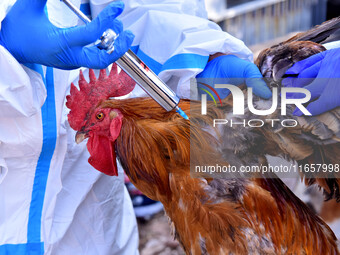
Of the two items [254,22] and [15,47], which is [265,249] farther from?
[254,22]

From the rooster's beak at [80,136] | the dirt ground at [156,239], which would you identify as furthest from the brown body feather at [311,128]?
the dirt ground at [156,239]

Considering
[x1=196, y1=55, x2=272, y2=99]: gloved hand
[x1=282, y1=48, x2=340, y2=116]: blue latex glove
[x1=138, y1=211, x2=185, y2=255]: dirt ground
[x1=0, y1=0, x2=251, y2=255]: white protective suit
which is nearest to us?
[x1=282, y1=48, x2=340, y2=116]: blue latex glove

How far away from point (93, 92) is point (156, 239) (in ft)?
4.06

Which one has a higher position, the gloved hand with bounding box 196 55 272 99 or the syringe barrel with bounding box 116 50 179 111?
the syringe barrel with bounding box 116 50 179 111

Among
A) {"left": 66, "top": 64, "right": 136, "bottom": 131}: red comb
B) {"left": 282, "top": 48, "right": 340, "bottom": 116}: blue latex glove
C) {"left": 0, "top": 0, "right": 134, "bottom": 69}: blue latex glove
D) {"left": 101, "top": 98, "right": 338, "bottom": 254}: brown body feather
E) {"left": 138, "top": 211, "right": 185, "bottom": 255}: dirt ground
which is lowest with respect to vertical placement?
{"left": 138, "top": 211, "right": 185, "bottom": 255}: dirt ground

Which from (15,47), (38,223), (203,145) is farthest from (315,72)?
(38,223)

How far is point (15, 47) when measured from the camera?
116 centimetres

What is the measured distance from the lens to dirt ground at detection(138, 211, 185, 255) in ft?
7.28

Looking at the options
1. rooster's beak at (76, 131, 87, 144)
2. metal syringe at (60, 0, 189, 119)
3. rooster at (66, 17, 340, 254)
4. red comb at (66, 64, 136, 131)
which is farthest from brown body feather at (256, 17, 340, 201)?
rooster's beak at (76, 131, 87, 144)

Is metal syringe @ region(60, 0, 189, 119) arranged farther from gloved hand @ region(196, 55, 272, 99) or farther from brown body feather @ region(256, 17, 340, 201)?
brown body feather @ region(256, 17, 340, 201)

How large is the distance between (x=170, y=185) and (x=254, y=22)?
3652mm

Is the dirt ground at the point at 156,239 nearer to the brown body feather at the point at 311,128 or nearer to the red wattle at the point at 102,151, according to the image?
the red wattle at the point at 102,151

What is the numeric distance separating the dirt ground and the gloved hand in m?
1.10

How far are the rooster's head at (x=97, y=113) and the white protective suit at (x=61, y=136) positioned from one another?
73 millimetres
